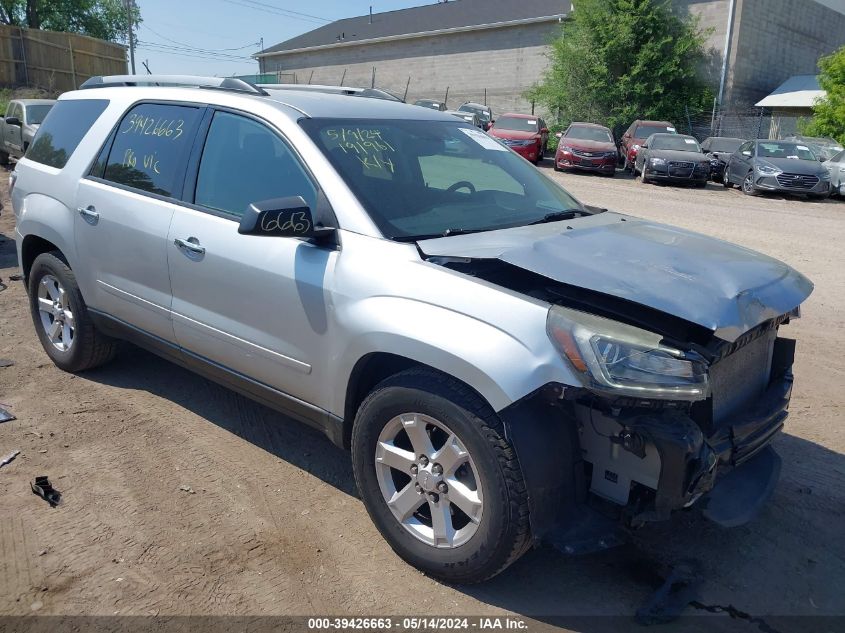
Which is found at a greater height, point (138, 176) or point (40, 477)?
point (138, 176)

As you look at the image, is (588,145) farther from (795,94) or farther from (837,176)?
(795,94)

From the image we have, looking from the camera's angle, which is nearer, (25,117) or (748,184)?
(25,117)

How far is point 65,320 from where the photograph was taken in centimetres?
499

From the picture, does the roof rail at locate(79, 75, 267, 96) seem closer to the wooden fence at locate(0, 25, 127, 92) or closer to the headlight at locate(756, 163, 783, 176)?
the headlight at locate(756, 163, 783, 176)

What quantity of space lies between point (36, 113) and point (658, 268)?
59.2 ft

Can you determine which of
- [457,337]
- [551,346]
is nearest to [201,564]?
[457,337]

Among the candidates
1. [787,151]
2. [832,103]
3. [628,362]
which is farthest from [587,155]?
[628,362]

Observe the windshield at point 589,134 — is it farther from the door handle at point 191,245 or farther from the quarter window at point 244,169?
the door handle at point 191,245

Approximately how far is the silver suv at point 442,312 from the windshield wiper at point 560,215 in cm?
1

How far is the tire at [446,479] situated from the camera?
2674 mm

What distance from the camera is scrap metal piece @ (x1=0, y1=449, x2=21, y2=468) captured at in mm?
3939

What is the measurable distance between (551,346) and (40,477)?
277 cm

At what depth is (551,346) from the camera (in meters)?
2.59

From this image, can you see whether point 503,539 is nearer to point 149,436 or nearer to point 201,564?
point 201,564
